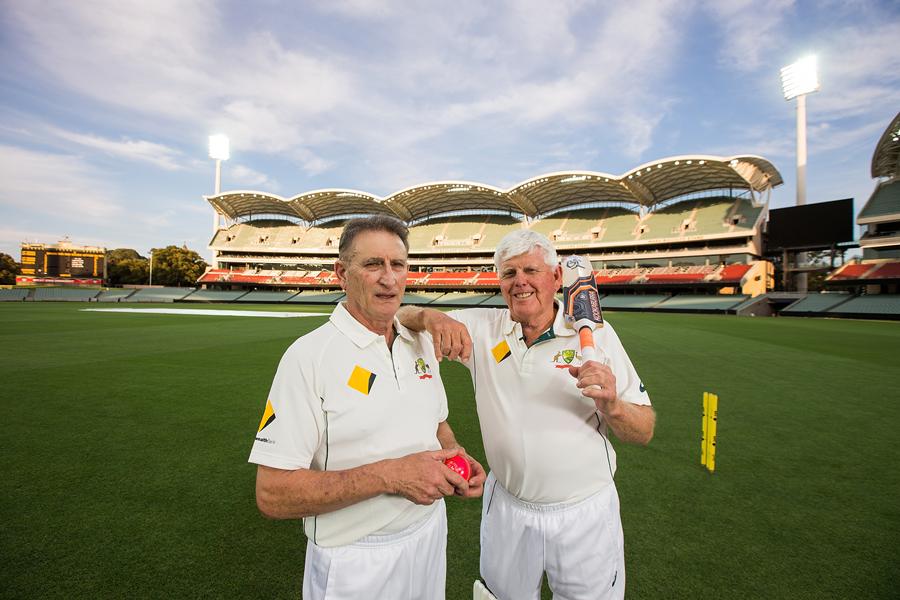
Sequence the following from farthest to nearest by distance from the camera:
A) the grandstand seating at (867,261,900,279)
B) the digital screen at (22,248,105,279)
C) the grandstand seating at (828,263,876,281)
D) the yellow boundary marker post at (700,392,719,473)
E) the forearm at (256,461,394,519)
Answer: the digital screen at (22,248,105,279) → the grandstand seating at (828,263,876,281) → the grandstand seating at (867,261,900,279) → the yellow boundary marker post at (700,392,719,473) → the forearm at (256,461,394,519)

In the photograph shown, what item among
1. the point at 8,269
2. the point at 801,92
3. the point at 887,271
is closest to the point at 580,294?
the point at 887,271

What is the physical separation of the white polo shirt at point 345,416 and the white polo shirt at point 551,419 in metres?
0.50

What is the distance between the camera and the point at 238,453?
4930 mm

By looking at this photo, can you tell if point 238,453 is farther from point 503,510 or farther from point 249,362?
point 249,362

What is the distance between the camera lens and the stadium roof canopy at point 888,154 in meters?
37.9

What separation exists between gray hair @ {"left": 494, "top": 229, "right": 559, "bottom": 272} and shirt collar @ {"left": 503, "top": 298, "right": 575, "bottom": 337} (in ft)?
0.97

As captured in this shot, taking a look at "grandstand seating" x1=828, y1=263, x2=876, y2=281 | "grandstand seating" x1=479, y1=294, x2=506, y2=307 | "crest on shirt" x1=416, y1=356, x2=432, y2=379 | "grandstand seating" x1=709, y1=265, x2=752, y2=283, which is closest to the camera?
"crest on shirt" x1=416, y1=356, x2=432, y2=379

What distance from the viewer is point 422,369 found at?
79.5 inches

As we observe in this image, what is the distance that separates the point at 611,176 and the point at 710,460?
52.1 m

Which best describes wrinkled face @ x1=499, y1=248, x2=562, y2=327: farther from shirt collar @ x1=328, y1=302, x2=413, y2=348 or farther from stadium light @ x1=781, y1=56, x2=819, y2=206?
stadium light @ x1=781, y1=56, x2=819, y2=206

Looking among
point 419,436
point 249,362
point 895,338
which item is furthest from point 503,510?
point 895,338

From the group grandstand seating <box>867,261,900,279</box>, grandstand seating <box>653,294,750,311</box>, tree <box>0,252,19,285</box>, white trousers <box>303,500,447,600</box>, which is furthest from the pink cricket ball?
tree <box>0,252,19,285</box>

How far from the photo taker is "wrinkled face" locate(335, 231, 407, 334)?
1844mm

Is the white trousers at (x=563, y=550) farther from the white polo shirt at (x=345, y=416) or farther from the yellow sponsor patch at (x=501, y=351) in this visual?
the yellow sponsor patch at (x=501, y=351)
